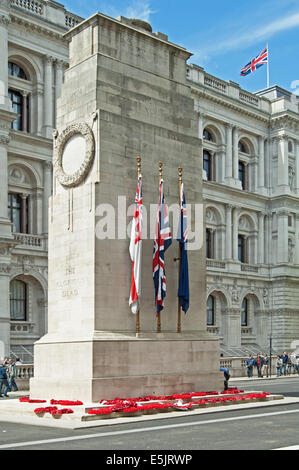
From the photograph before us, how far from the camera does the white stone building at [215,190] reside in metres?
42.6

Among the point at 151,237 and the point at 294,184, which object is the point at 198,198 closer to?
the point at 151,237

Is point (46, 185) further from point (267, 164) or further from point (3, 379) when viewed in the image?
point (267, 164)

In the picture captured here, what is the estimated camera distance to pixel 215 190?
2298 inches

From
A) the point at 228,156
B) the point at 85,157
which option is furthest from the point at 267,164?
the point at 85,157

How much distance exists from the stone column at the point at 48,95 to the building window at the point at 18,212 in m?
4.44

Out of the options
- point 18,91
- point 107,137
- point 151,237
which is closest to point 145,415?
point 151,237

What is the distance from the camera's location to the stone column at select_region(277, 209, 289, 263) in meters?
62.3

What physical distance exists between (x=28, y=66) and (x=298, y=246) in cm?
3033

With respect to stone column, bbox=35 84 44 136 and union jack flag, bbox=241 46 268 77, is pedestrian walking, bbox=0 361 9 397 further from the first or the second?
union jack flag, bbox=241 46 268 77

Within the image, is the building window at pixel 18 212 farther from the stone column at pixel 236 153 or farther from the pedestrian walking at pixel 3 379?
the stone column at pixel 236 153

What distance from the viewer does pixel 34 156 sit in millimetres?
44438

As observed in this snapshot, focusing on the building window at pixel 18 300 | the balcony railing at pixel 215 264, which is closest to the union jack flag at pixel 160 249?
the building window at pixel 18 300

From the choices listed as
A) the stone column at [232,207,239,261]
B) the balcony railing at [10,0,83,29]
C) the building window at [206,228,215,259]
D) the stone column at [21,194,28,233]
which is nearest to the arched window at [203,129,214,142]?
the stone column at [232,207,239,261]

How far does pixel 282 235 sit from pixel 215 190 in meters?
8.37
